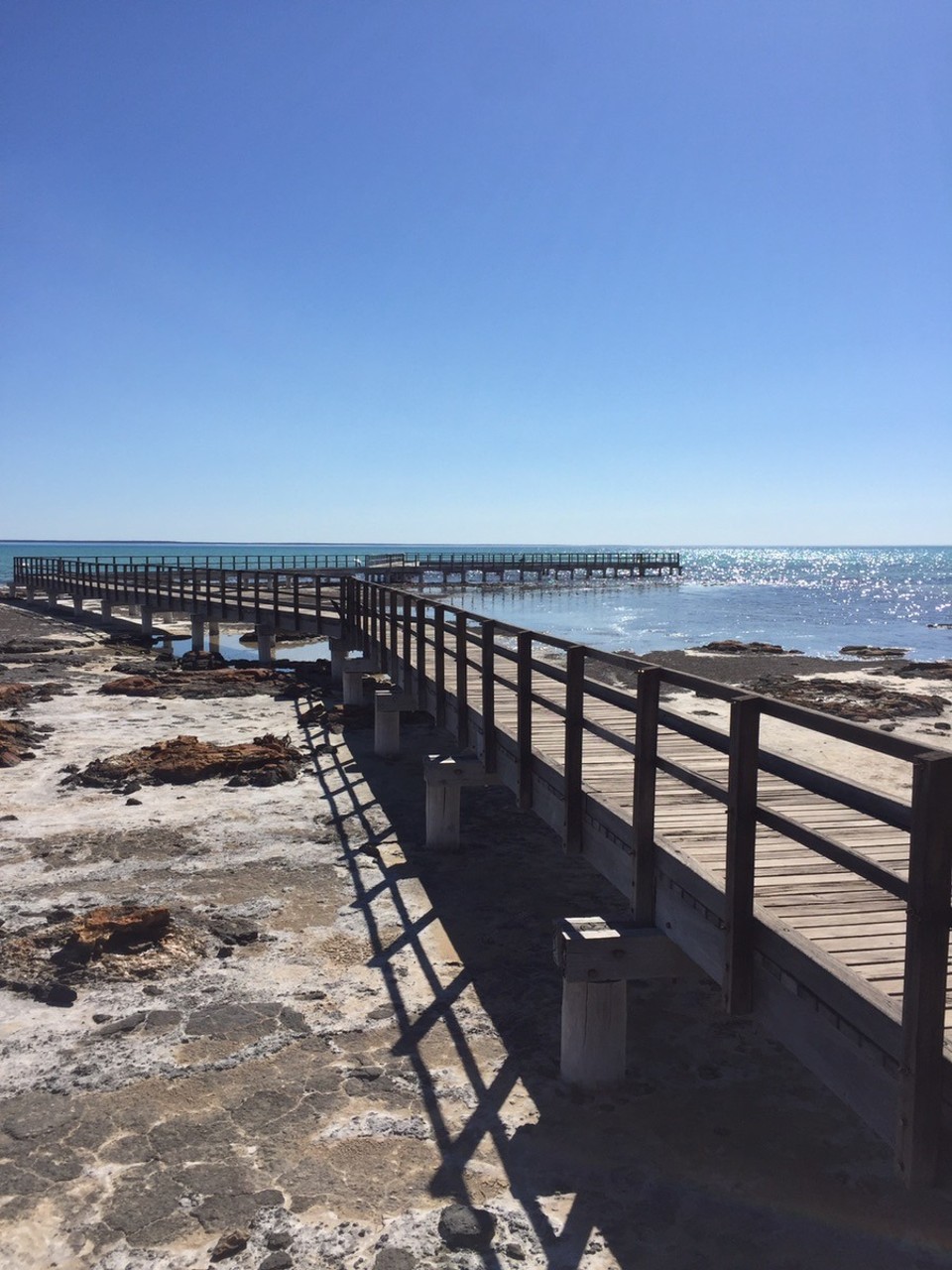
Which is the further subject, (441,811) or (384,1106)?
(441,811)

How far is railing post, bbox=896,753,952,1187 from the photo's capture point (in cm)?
303

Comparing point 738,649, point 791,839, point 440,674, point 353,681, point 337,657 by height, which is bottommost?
point 738,649

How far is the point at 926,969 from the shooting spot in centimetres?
308

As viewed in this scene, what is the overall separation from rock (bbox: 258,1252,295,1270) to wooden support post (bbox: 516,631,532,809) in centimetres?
414

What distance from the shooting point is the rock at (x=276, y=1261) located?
4094 mm

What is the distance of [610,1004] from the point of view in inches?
219

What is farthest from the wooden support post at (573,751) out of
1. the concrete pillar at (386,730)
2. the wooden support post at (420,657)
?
the concrete pillar at (386,730)

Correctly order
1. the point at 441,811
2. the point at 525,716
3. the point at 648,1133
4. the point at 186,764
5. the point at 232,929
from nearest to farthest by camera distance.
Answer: the point at 648,1133
the point at 232,929
the point at 525,716
the point at 441,811
the point at 186,764

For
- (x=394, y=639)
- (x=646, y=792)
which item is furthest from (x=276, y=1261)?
(x=394, y=639)

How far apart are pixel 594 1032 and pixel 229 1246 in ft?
7.57

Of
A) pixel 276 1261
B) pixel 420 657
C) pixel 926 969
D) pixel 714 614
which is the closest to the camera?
pixel 926 969

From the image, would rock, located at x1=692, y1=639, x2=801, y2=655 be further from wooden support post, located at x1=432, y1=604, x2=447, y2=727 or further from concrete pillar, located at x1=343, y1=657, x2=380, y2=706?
wooden support post, located at x1=432, y1=604, x2=447, y2=727

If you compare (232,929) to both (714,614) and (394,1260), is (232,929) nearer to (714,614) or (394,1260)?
(394,1260)

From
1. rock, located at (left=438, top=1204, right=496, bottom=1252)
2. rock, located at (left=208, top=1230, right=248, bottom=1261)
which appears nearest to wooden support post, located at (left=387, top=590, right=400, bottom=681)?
rock, located at (left=438, top=1204, right=496, bottom=1252)
